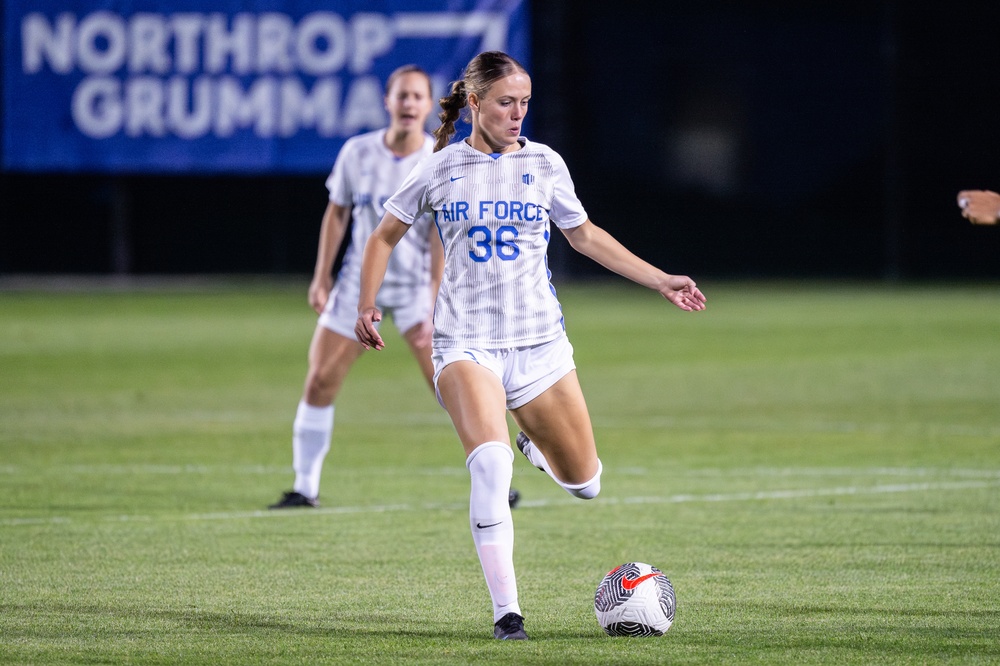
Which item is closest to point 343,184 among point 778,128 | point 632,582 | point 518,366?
point 518,366

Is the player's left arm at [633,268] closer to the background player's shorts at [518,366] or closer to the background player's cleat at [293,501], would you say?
the background player's shorts at [518,366]

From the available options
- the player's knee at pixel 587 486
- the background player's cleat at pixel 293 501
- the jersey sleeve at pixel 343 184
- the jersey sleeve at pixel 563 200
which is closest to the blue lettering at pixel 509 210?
the jersey sleeve at pixel 563 200

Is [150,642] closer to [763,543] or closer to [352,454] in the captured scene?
[763,543]

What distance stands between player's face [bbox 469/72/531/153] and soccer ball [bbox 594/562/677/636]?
1.54 metres

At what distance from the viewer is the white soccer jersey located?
224 inches

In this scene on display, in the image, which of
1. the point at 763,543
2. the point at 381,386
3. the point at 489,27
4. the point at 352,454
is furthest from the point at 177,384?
the point at 489,27

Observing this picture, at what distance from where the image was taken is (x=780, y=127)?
96.9 ft

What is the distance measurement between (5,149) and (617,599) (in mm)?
25001

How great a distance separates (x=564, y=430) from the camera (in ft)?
18.9

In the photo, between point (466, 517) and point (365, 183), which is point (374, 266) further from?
point (365, 183)

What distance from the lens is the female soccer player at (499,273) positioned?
18.5ft

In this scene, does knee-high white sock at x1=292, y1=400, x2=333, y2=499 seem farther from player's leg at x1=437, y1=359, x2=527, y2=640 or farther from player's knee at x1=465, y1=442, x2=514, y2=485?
player's knee at x1=465, y1=442, x2=514, y2=485

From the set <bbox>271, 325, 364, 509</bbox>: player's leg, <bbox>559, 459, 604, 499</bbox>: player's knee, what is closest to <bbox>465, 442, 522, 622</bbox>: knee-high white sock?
<bbox>559, 459, 604, 499</bbox>: player's knee

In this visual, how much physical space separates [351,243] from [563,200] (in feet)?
9.15
